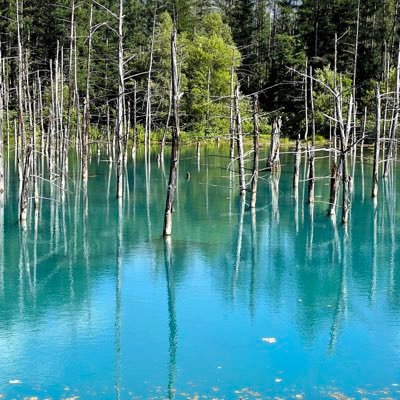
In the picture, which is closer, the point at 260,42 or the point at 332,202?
the point at 332,202

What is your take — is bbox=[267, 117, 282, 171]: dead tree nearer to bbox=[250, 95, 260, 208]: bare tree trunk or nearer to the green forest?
bbox=[250, 95, 260, 208]: bare tree trunk

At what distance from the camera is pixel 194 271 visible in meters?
15.9

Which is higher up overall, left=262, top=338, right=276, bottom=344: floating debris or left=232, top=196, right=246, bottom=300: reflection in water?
left=232, top=196, right=246, bottom=300: reflection in water

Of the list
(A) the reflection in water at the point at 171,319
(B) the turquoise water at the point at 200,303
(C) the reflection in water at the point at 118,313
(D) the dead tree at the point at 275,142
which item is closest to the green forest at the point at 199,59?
(D) the dead tree at the point at 275,142

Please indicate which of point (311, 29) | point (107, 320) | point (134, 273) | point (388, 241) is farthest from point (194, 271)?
point (311, 29)

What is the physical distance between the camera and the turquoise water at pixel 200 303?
963 cm

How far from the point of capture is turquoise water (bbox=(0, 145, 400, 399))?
31.6ft

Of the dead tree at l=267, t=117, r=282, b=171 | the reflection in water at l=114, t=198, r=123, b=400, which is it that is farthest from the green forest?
the reflection in water at l=114, t=198, r=123, b=400

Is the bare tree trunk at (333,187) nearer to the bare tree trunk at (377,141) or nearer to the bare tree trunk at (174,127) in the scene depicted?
the bare tree trunk at (377,141)

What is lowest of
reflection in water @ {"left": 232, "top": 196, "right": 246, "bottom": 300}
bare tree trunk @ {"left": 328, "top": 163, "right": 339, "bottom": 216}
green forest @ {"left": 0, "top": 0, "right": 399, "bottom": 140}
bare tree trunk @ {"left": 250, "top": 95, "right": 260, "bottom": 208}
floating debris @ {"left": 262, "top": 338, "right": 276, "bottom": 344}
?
floating debris @ {"left": 262, "top": 338, "right": 276, "bottom": 344}

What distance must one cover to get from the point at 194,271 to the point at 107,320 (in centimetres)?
401

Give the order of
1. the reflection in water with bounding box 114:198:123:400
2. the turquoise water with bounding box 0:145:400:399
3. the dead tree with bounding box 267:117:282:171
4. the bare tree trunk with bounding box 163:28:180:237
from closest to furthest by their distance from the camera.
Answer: the reflection in water with bounding box 114:198:123:400, the turquoise water with bounding box 0:145:400:399, the bare tree trunk with bounding box 163:28:180:237, the dead tree with bounding box 267:117:282:171

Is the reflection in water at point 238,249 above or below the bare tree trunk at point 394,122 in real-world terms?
below

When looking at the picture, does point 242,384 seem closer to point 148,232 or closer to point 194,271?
point 194,271
